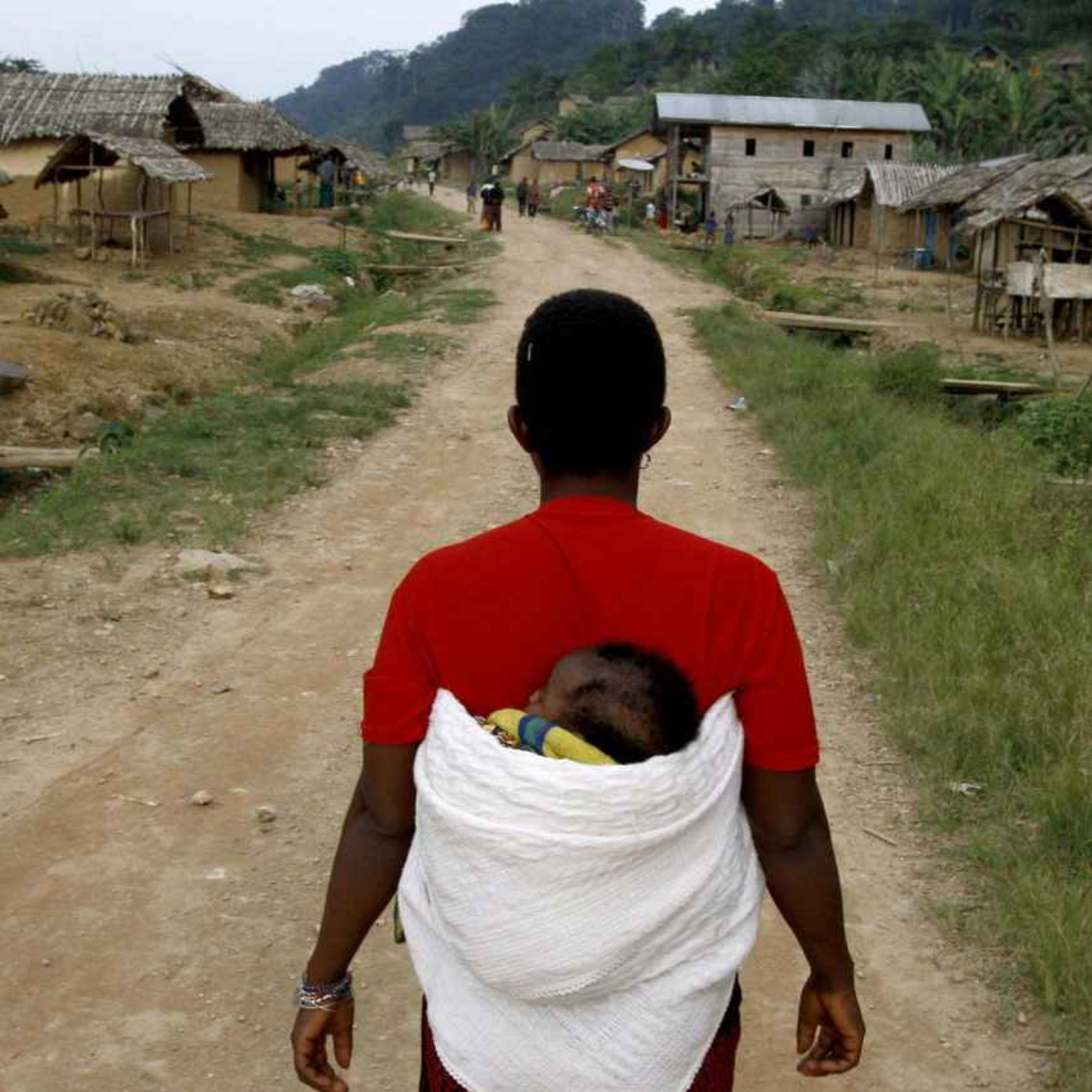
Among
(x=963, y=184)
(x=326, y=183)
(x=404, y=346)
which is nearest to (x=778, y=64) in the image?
(x=326, y=183)

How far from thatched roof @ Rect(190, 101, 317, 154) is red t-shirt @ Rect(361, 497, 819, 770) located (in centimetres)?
2747

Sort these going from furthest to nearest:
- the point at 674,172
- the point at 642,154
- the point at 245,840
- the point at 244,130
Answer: the point at 642,154 < the point at 674,172 < the point at 244,130 < the point at 245,840

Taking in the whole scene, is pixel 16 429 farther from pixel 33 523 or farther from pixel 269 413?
pixel 33 523

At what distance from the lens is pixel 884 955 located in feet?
11.8

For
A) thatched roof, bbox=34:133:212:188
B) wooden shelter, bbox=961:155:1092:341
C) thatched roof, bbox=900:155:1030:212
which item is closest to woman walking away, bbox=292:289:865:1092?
wooden shelter, bbox=961:155:1092:341

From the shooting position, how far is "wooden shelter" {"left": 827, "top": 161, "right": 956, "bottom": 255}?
104 ft

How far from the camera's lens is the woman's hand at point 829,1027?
1.93 meters

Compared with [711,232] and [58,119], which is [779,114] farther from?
[58,119]

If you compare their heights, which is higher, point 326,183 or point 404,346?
point 326,183

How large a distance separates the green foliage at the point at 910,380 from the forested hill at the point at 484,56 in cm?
11528

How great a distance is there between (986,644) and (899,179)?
2920 cm

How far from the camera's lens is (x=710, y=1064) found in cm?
180

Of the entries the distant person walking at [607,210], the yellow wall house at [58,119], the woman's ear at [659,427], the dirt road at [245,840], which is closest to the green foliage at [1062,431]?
the dirt road at [245,840]

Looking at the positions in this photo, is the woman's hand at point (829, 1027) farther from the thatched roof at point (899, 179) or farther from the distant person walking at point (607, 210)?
the distant person walking at point (607, 210)
